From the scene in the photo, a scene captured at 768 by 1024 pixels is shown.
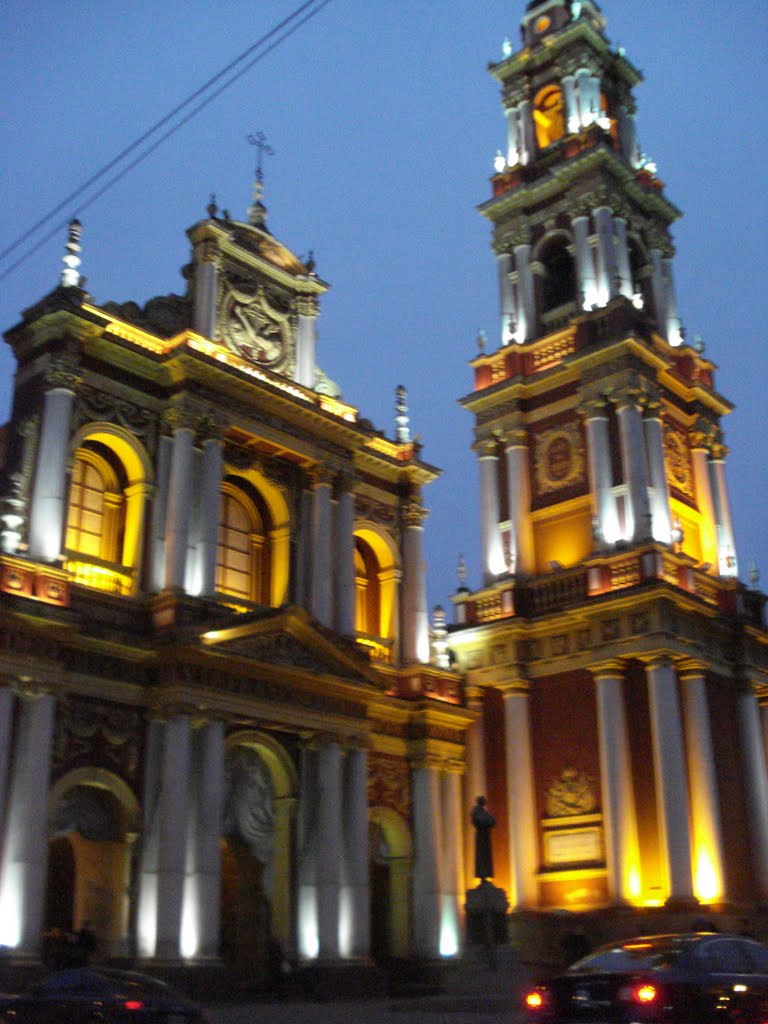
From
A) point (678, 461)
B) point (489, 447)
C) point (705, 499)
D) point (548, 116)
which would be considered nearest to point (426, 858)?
point (489, 447)

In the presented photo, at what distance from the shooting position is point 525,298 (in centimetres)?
3369

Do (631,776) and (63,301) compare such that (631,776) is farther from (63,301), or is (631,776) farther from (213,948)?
(63,301)

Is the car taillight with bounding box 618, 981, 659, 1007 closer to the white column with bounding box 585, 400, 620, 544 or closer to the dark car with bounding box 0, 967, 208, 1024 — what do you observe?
the dark car with bounding box 0, 967, 208, 1024

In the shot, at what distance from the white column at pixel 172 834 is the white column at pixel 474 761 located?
9620mm

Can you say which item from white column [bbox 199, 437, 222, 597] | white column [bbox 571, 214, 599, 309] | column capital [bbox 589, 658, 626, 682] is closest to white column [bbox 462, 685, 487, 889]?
column capital [bbox 589, 658, 626, 682]

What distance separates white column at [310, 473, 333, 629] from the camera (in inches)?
1001

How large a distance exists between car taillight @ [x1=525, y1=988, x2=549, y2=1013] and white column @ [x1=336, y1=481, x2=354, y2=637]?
1540 cm

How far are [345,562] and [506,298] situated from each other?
11.9 metres

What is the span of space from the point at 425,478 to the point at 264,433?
561 centimetres

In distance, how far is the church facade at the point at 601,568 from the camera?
25.9m

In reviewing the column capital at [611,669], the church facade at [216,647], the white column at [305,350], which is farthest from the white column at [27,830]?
the column capital at [611,669]

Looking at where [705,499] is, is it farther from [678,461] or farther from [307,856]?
[307,856]

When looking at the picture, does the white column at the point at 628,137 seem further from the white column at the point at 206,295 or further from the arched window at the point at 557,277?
the white column at the point at 206,295

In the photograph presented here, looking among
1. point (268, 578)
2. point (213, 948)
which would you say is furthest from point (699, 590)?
point (213, 948)
